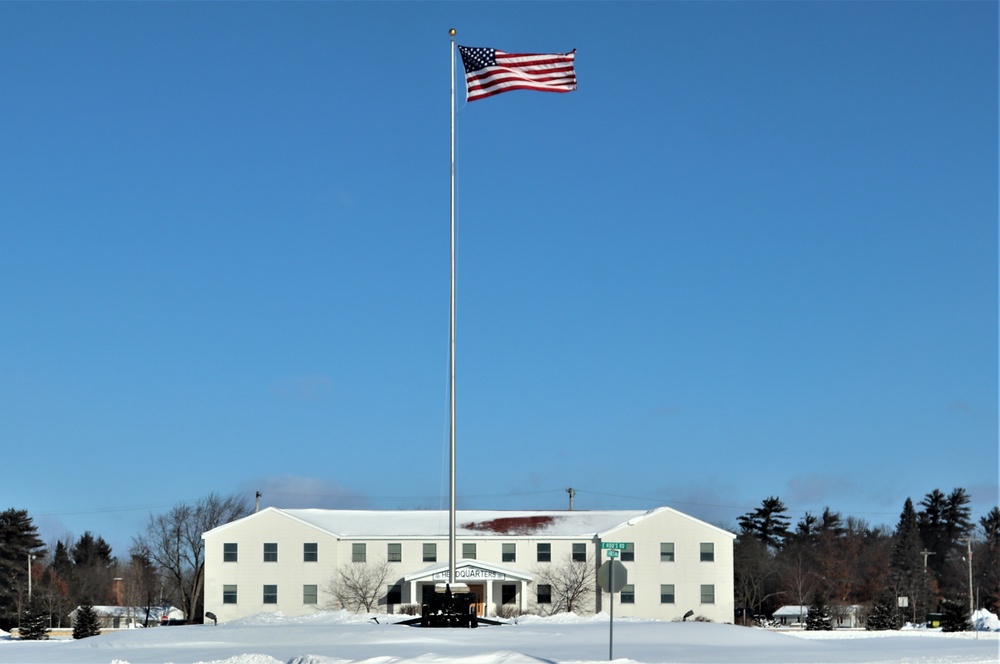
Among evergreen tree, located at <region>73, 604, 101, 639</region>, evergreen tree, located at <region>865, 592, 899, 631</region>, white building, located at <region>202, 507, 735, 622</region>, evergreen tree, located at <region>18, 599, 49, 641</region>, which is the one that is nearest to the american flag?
evergreen tree, located at <region>73, 604, 101, 639</region>

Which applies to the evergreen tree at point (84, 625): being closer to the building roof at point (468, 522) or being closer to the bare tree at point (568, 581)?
the building roof at point (468, 522)

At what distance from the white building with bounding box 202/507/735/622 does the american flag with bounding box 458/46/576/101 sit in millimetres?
39519

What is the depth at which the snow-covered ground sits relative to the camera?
25.8m

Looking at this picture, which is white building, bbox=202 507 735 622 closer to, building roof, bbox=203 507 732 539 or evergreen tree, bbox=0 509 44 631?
building roof, bbox=203 507 732 539

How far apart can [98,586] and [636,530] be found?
7095 cm

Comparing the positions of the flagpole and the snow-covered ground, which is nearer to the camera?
the snow-covered ground

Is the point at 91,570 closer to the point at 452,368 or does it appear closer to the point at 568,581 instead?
the point at 568,581

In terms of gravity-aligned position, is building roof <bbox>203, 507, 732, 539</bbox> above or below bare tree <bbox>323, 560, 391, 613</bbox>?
above

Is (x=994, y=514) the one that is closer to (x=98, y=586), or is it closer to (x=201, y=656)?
(x=98, y=586)

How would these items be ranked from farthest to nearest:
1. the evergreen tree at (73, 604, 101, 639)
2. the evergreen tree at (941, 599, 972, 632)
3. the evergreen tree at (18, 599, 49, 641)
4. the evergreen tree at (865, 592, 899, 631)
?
the evergreen tree at (865, 592, 899, 631) → the evergreen tree at (941, 599, 972, 632) → the evergreen tree at (18, 599, 49, 641) → the evergreen tree at (73, 604, 101, 639)

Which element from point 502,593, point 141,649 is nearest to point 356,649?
point 141,649

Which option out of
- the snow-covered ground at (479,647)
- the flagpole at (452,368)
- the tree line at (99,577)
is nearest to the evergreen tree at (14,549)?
the tree line at (99,577)

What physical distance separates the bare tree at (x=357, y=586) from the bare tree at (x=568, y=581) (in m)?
8.83

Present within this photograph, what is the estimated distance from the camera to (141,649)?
30719mm
